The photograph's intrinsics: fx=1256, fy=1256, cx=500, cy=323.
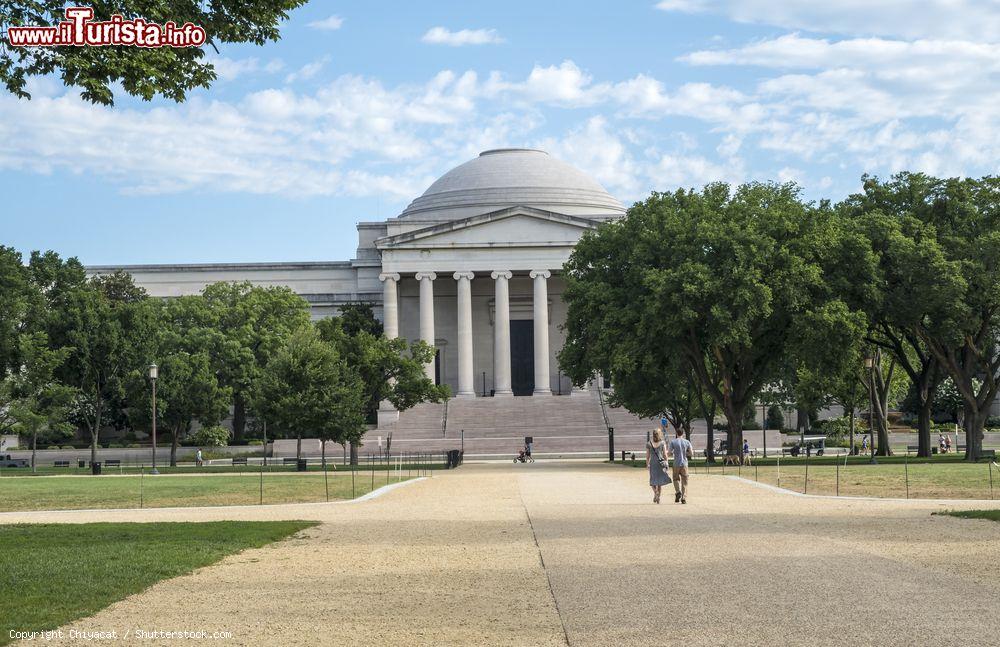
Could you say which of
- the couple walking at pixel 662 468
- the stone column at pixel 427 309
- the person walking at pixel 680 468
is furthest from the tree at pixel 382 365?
the couple walking at pixel 662 468

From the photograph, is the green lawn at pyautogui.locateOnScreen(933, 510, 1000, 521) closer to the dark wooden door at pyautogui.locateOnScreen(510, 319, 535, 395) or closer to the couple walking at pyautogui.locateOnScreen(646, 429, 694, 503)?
the couple walking at pyautogui.locateOnScreen(646, 429, 694, 503)

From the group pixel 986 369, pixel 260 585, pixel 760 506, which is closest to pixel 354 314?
pixel 986 369

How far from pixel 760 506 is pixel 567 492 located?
8.17 m

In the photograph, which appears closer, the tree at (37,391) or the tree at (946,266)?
the tree at (946,266)

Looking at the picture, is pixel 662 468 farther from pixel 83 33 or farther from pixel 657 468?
pixel 83 33

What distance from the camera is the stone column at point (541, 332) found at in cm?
9688

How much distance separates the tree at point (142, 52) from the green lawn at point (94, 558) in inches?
266

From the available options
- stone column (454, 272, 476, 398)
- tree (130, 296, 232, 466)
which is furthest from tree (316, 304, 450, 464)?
stone column (454, 272, 476, 398)

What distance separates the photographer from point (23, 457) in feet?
257

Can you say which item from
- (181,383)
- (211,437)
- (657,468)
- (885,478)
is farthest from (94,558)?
(211,437)

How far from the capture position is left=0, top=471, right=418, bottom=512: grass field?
33.7 meters

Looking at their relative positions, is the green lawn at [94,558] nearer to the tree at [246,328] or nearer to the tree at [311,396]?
the tree at [311,396]

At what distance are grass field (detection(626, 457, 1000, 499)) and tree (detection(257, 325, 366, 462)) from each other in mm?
14174

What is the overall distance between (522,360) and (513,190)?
52.5ft
